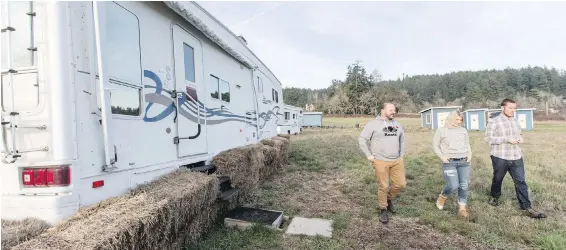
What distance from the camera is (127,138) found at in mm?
3123

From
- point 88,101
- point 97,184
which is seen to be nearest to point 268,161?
point 97,184

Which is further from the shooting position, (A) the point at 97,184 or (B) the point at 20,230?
(A) the point at 97,184

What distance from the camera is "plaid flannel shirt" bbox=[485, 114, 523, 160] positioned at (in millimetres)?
4992

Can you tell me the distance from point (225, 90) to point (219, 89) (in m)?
0.30

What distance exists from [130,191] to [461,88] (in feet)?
299

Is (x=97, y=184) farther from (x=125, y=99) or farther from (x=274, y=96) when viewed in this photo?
(x=274, y=96)

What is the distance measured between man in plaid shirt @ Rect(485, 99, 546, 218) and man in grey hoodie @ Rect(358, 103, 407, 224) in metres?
1.54

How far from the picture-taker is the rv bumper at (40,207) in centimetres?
241

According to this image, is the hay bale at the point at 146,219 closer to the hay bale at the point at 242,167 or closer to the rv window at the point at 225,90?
the hay bale at the point at 242,167

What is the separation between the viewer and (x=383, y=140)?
4859 millimetres

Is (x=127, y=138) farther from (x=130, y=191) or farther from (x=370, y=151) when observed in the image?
(x=370, y=151)

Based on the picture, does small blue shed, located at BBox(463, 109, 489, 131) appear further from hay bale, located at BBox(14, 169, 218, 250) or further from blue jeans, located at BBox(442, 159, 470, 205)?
hay bale, located at BBox(14, 169, 218, 250)

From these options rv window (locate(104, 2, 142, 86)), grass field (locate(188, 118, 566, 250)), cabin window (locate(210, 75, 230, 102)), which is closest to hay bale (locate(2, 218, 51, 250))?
rv window (locate(104, 2, 142, 86))

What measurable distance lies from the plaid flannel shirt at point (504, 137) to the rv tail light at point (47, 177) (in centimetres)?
567
